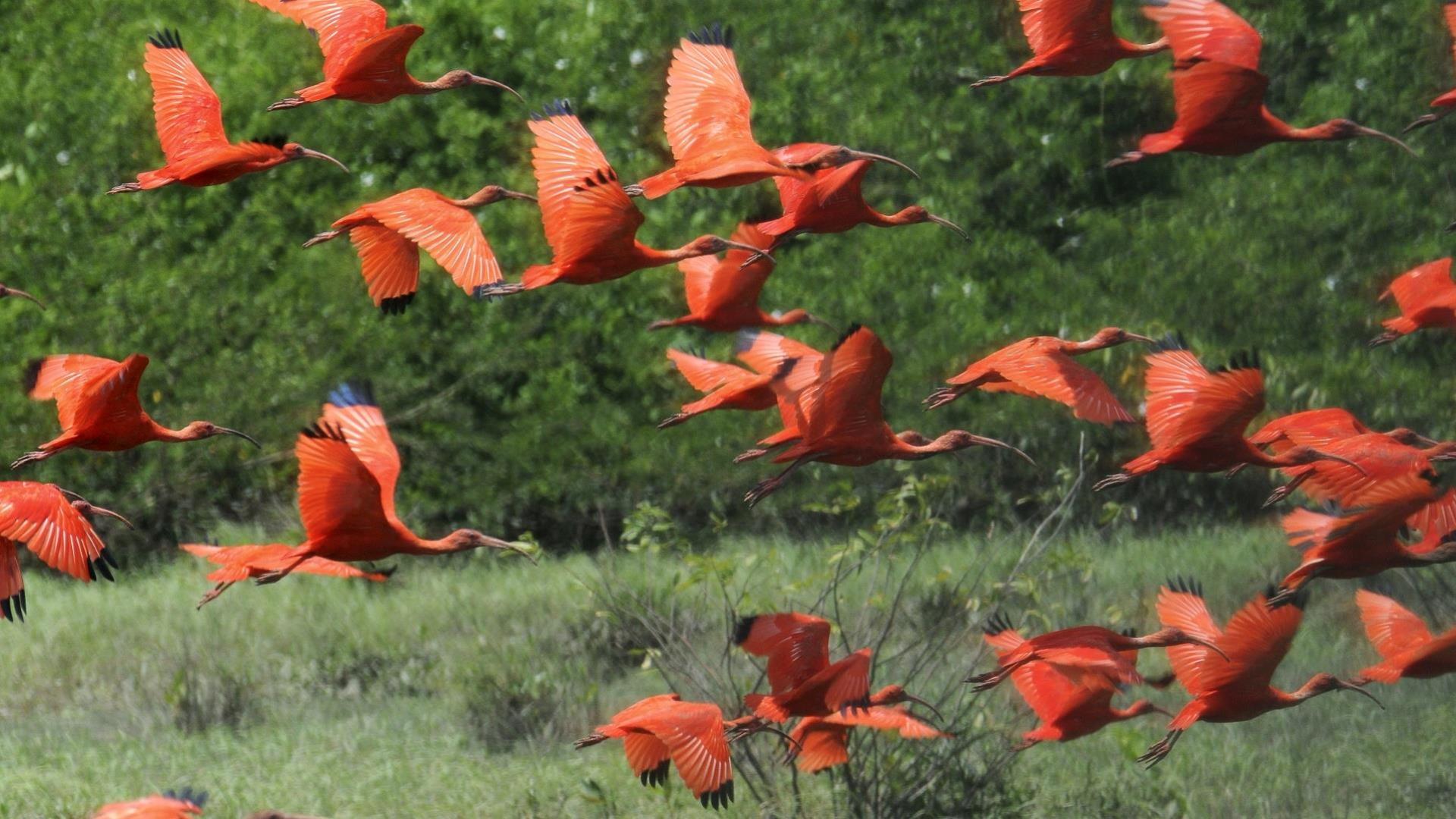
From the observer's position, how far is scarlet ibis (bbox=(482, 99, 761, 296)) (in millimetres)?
3061

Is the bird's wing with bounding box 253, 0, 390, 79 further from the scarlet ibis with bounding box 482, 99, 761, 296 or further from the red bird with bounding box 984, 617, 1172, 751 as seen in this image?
the red bird with bounding box 984, 617, 1172, 751

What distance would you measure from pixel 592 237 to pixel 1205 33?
4.11ft

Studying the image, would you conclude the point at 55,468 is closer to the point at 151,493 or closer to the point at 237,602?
the point at 151,493

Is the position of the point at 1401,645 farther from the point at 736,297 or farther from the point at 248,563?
the point at 248,563

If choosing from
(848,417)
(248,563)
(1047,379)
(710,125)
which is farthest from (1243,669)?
(248,563)

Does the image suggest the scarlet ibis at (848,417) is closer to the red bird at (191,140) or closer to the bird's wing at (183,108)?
the red bird at (191,140)

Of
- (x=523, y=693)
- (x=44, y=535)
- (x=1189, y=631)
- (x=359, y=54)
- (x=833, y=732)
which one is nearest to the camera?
(x=44, y=535)

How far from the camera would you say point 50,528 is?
115 inches

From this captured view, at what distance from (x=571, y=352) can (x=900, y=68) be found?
6.40ft

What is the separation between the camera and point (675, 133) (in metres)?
3.53

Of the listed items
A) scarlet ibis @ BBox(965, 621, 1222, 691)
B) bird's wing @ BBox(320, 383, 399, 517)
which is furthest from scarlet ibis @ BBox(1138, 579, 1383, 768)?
bird's wing @ BBox(320, 383, 399, 517)

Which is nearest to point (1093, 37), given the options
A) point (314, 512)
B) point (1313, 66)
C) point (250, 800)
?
point (314, 512)

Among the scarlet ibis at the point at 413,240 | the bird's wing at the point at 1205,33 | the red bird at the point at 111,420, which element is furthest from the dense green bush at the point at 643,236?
the red bird at the point at 111,420

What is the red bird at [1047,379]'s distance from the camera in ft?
10.2
